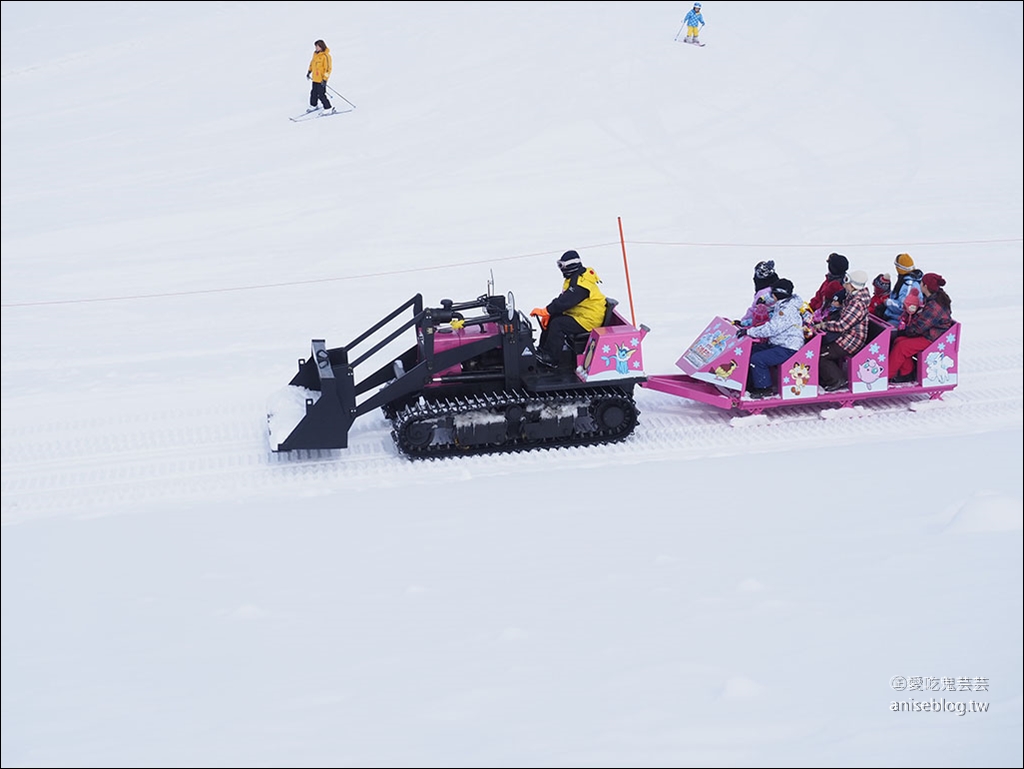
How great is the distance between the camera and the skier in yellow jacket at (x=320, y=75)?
16766mm

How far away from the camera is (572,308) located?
875 centimetres

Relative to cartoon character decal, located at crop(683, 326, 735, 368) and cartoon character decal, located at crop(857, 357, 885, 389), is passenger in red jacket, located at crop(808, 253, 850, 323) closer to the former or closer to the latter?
cartoon character decal, located at crop(857, 357, 885, 389)

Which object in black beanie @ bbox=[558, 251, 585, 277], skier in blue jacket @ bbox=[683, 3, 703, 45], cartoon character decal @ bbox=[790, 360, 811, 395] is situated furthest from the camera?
skier in blue jacket @ bbox=[683, 3, 703, 45]

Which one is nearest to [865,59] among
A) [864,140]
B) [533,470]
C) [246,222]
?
[864,140]

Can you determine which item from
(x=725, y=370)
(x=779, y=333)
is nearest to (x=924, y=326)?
(x=779, y=333)

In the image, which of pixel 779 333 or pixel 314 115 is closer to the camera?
pixel 779 333

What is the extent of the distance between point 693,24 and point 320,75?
22.1 feet

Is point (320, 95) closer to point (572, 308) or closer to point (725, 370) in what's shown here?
point (572, 308)

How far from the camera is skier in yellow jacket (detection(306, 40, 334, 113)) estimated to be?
16766mm

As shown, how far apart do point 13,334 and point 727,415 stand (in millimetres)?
6449

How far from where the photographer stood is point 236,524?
7.60 metres

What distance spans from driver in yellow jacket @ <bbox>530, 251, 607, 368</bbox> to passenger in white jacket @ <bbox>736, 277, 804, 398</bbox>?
3.68 feet

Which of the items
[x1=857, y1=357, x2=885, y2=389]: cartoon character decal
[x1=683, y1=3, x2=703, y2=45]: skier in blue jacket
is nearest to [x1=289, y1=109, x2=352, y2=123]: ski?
[x1=683, y1=3, x2=703, y2=45]: skier in blue jacket

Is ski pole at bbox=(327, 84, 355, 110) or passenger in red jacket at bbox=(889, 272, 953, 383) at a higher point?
ski pole at bbox=(327, 84, 355, 110)
